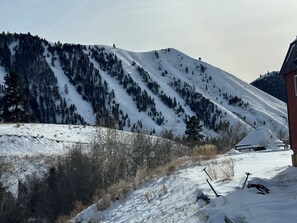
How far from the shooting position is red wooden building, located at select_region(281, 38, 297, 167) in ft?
64.1

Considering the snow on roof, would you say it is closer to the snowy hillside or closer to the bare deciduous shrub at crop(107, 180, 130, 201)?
the snowy hillside

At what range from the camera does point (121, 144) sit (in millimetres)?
49250

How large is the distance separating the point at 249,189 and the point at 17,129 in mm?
54646

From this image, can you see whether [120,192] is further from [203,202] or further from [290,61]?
[290,61]

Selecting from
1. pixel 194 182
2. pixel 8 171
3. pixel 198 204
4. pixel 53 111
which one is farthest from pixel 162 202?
pixel 53 111

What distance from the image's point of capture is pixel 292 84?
19.8 m

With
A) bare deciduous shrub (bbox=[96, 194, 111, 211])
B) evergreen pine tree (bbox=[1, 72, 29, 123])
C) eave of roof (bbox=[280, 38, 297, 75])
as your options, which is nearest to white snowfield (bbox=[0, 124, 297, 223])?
bare deciduous shrub (bbox=[96, 194, 111, 211])

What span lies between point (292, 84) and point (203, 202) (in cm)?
864

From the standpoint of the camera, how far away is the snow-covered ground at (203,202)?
11070 millimetres

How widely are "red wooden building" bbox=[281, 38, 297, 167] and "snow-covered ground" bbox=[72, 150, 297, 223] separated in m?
3.22

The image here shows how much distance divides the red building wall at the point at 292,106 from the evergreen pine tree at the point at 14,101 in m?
56.0

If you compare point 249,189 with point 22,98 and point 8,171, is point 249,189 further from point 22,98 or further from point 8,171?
point 22,98

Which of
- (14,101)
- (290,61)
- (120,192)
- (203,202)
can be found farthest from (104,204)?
(14,101)

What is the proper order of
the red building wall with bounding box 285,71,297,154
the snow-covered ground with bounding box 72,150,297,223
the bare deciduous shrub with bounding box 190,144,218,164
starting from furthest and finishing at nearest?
1. the bare deciduous shrub with bounding box 190,144,218,164
2. the red building wall with bounding box 285,71,297,154
3. the snow-covered ground with bounding box 72,150,297,223
